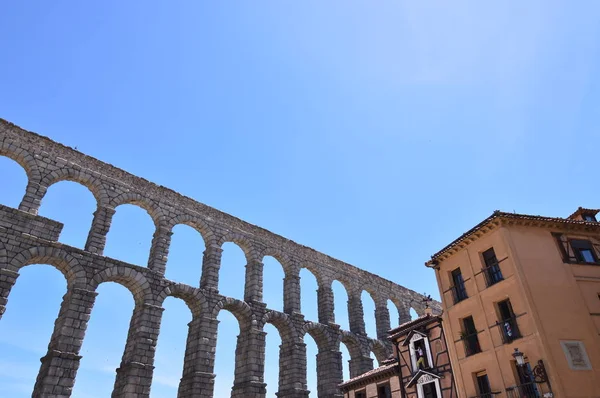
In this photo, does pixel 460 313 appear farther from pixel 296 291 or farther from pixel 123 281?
pixel 123 281

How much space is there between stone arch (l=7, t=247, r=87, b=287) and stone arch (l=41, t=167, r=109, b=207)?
3.58m

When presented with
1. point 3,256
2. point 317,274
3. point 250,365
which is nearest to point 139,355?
point 250,365

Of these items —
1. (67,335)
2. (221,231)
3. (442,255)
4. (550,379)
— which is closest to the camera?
(550,379)

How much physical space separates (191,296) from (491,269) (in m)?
15.8

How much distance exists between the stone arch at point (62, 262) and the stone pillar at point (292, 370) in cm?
1319

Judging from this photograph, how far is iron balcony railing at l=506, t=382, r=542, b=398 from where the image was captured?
14.7 meters

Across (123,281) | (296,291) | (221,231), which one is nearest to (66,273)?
(123,281)

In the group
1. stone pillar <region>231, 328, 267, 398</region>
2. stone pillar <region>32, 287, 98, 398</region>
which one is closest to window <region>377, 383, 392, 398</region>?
stone pillar <region>231, 328, 267, 398</region>

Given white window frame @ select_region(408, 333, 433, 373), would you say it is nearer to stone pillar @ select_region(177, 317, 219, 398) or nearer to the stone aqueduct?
the stone aqueduct

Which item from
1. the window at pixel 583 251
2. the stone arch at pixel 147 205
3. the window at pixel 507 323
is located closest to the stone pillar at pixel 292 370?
the stone arch at pixel 147 205

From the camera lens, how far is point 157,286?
23281 mm

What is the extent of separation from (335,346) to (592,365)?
17.4 metres

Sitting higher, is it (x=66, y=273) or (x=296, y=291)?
(x=296, y=291)

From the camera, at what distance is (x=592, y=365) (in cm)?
1495
